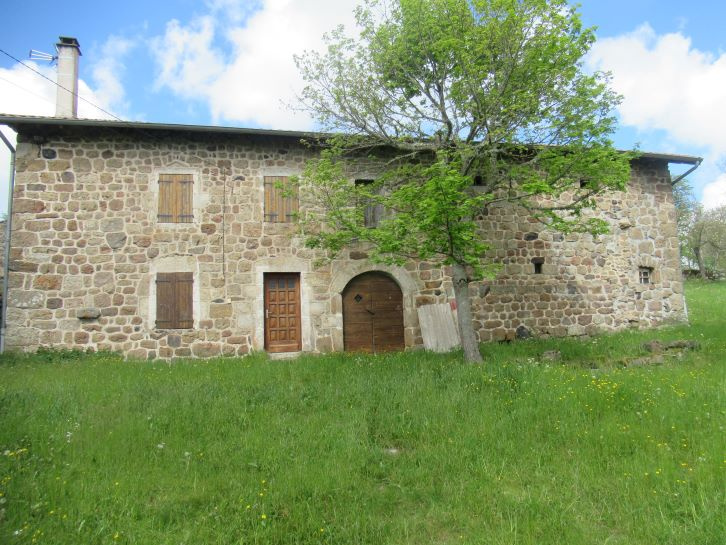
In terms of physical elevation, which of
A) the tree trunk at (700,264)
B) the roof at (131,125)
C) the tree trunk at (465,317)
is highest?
the roof at (131,125)

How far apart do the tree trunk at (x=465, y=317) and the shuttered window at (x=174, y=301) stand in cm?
515

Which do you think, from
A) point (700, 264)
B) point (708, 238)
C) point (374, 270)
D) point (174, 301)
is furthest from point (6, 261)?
point (708, 238)

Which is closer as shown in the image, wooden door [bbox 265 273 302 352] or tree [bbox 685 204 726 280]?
wooden door [bbox 265 273 302 352]

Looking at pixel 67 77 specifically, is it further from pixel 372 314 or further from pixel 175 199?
pixel 372 314

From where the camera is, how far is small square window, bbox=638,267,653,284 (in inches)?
453

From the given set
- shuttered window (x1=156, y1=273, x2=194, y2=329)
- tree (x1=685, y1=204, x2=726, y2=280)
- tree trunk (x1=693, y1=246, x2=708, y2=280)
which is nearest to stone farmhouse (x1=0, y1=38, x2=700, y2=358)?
shuttered window (x1=156, y1=273, x2=194, y2=329)

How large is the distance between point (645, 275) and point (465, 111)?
725 cm

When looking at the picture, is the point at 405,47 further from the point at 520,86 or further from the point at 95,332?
the point at 95,332

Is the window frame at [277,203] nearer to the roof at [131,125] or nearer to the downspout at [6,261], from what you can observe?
the roof at [131,125]

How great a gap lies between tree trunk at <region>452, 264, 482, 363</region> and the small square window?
628 cm

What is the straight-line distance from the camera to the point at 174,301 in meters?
8.98

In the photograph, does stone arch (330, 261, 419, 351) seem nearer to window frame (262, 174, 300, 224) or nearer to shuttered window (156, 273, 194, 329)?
window frame (262, 174, 300, 224)

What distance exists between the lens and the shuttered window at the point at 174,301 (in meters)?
8.94

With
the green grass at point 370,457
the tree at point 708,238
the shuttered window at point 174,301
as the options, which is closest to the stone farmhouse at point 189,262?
the shuttered window at point 174,301
